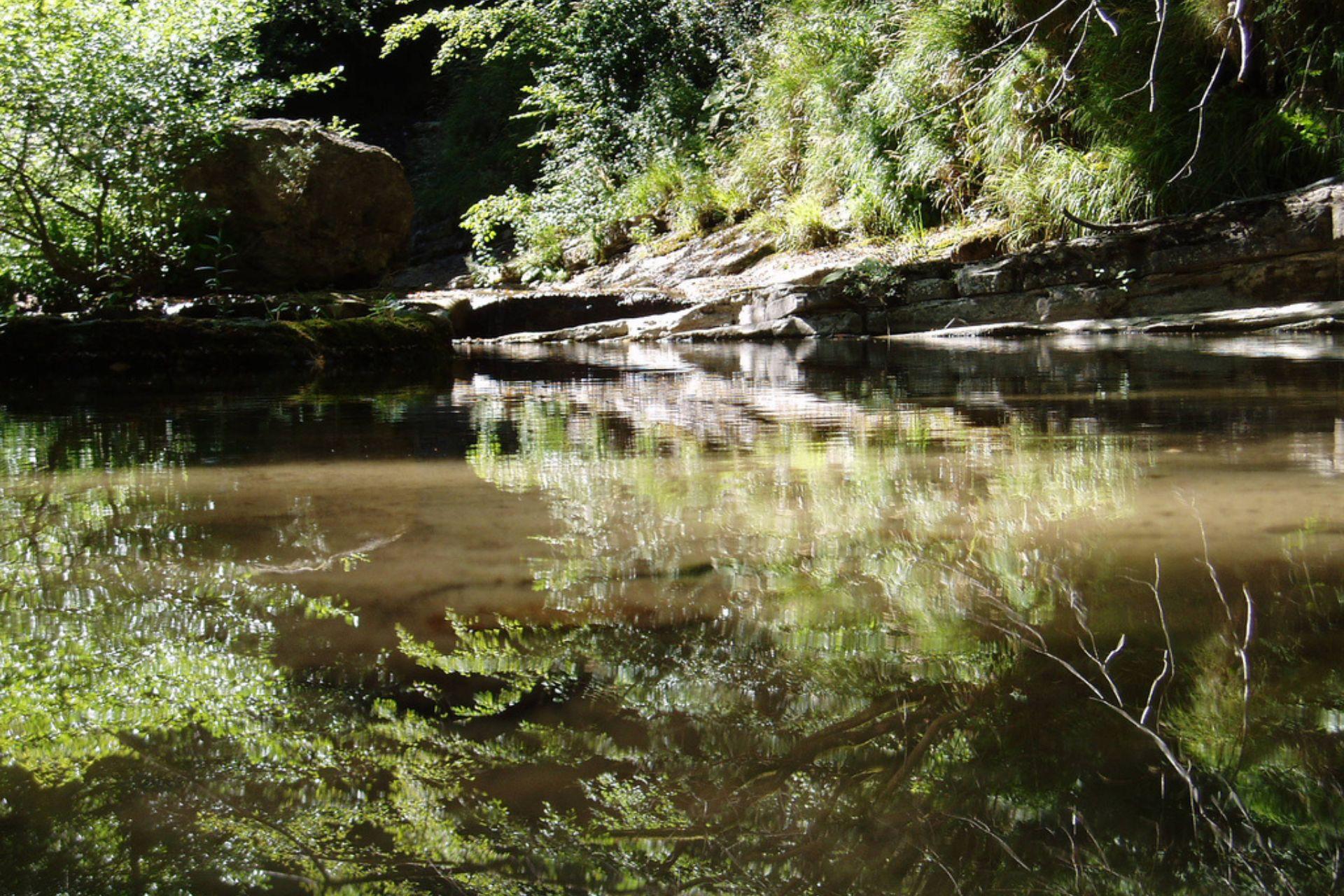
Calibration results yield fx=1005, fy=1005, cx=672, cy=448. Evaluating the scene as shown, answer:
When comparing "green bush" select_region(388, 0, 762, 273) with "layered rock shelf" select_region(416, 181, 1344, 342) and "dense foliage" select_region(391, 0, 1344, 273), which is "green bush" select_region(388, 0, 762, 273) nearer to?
"dense foliage" select_region(391, 0, 1344, 273)

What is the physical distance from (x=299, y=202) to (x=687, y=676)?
28.6 ft

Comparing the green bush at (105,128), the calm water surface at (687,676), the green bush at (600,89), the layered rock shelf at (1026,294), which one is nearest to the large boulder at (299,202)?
the green bush at (105,128)

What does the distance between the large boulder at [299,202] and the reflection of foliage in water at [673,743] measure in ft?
25.5

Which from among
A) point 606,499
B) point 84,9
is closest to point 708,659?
point 606,499

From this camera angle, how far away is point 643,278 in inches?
491

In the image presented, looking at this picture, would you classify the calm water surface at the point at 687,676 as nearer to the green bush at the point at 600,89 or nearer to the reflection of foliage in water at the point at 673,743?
the reflection of foliage in water at the point at 673,743

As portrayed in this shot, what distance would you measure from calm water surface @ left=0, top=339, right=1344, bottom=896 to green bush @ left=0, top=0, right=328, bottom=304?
17.2ft

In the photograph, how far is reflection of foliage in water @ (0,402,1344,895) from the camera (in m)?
0.81

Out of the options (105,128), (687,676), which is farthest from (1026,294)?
(687,676)

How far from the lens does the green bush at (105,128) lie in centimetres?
657

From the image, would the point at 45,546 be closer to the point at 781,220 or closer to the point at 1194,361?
the point at 1194,361

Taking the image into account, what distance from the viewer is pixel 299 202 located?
8875 mm

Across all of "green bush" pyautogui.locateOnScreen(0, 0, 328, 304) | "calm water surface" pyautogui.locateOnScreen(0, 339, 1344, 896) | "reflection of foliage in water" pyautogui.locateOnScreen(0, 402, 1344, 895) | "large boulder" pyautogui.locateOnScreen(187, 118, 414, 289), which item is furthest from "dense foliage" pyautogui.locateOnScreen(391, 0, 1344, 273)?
"green bush" pyautogui.locateOnScreen(0, 0, 328, 304)

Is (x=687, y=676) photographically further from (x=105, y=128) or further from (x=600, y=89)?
(x=600, y=89)
